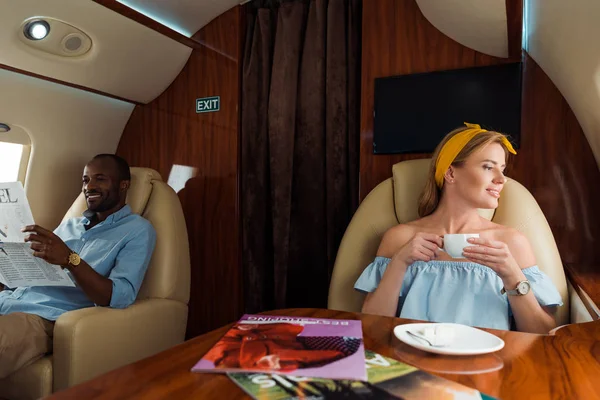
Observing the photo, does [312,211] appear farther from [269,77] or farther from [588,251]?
[588,251]

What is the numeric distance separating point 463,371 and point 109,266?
5.39 feet

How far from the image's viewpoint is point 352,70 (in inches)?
101

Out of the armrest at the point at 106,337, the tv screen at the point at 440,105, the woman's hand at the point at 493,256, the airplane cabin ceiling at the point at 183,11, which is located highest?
the airplane cabin ceiling at the point at 183,11

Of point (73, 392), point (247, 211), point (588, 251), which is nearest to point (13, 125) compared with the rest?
point (247, 211)

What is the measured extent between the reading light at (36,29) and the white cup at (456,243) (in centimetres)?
203

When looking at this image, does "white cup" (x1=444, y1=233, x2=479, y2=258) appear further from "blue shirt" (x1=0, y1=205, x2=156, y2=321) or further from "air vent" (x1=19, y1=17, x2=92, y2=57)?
"air vent" (x1=19, y1=17, x2=92, y2=57)

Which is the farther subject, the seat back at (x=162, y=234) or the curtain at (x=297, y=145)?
the curtain at (x=297, y=145)

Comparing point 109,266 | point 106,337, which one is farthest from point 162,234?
point 106,337

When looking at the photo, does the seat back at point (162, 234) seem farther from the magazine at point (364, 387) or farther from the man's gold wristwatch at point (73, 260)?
the magazine at point (364, 387)

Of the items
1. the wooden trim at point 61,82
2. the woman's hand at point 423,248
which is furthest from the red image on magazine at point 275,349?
the wooden trim at point 61,82

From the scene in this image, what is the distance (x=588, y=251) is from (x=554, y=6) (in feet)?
3.21

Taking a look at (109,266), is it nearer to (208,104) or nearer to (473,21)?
(208,104)

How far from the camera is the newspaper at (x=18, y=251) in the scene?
1.62 m

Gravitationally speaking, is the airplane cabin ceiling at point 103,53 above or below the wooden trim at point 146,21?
below
